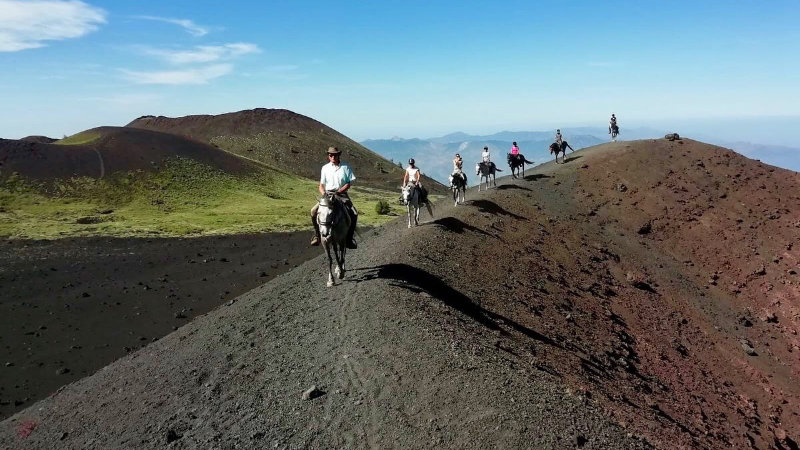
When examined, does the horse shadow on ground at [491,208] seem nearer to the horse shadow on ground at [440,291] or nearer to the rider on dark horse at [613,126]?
the horse shadow on ground at [440,291]

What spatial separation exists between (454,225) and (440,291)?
8.60m

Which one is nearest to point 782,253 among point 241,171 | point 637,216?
point 637,216

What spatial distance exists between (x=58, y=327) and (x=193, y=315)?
5.99 m

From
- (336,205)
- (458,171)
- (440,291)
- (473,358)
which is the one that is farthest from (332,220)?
(458,171)

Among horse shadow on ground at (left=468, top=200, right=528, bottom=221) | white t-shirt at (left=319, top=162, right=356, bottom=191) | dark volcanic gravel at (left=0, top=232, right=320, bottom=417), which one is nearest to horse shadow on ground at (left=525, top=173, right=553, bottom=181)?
horse shadow on ground at (left=468, top=200, right=528, bottom=221)

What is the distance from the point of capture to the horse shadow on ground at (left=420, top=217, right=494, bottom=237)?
Answer: 24.1 m

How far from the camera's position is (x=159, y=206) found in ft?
175

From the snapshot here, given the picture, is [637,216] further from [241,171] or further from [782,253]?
[241,171]

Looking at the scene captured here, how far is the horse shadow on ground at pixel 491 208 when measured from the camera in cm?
2949

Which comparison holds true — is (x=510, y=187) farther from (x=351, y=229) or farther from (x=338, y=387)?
(x=338, y=387)

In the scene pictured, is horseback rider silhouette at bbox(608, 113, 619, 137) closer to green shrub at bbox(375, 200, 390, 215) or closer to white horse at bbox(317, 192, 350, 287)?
green shrub at bbox(375, 200, 390, 215)

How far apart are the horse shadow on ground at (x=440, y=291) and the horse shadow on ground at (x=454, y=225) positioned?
6633 millimetres

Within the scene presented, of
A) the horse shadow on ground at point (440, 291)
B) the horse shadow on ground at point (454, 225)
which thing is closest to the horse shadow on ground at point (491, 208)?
the horse shadow on ground at point (454, 225)

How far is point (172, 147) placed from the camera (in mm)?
65625
